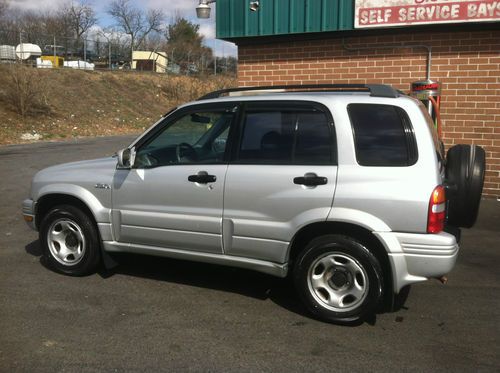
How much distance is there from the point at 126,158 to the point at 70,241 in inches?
43.6

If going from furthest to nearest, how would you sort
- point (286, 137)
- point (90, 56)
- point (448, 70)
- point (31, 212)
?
point (90, 56) → point (448, 70) → point (31, 212) → point (286, 137)

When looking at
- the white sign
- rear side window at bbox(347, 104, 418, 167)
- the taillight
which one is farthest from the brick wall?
the taillight

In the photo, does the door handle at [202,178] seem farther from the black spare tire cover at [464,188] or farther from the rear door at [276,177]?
the black spare tire cover at [464,188]

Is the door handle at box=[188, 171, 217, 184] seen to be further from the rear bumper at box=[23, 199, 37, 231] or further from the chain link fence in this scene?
the chain link fence

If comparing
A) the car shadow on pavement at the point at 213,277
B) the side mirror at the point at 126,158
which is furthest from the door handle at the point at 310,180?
the side mirror at the point at 126,158

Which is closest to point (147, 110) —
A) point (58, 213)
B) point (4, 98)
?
point (4, 98)

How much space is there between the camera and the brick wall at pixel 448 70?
7.98 m

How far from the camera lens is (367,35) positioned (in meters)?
8.55

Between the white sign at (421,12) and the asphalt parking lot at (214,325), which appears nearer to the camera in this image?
the asphalt parking lot at (214,325)

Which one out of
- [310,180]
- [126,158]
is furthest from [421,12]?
[126,158]

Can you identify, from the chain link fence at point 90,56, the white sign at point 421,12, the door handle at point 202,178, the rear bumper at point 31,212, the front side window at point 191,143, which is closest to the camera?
the door handle at point 202,178

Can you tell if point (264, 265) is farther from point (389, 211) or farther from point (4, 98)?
point (4, 98)

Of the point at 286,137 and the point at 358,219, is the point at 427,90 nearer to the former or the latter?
the point at 286,137

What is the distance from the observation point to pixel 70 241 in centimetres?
507
